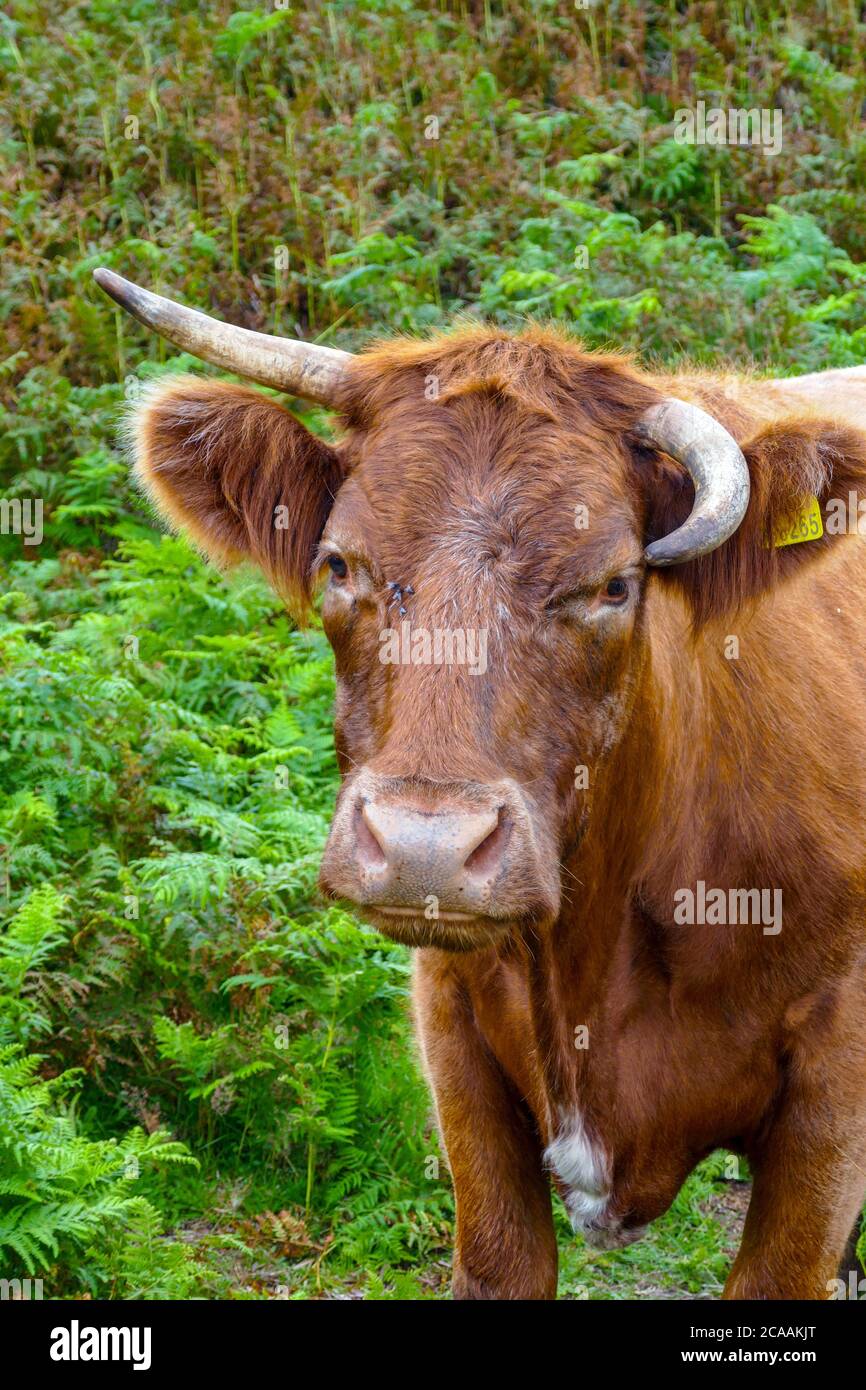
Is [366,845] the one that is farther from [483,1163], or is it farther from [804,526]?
[483,1163]

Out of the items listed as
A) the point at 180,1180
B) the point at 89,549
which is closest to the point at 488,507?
the point at 180,1180

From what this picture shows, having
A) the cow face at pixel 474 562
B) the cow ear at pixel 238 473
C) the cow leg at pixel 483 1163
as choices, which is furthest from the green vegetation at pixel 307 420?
the cow leg at pixel 483 1163

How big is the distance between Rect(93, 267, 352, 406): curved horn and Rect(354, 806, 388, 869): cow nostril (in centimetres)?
146

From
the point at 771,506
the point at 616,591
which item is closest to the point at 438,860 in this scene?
the point at 616,591

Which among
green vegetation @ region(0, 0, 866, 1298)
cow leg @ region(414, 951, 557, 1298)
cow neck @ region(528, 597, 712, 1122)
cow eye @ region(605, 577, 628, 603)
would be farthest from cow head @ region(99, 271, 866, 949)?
cow leg @ region(414, 951, 557, 1298)

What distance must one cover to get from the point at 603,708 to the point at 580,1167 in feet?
4.85

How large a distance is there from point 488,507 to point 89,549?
5729 millimetres

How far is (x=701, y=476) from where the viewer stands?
4.28 metres

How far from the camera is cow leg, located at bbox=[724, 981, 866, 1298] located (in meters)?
4.79

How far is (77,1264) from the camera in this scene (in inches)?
202

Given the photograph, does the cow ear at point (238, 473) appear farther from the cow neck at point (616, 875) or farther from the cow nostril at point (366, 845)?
the cow nostril at point (366, 845)

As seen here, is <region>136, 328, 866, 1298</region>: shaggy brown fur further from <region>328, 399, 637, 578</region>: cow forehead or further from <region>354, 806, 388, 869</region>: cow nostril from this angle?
<region>354, 806, 388, 869</region>: cow nostril

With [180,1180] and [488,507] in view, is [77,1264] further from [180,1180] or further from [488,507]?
[488,507]

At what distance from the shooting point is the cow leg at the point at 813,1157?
4.79 metres
